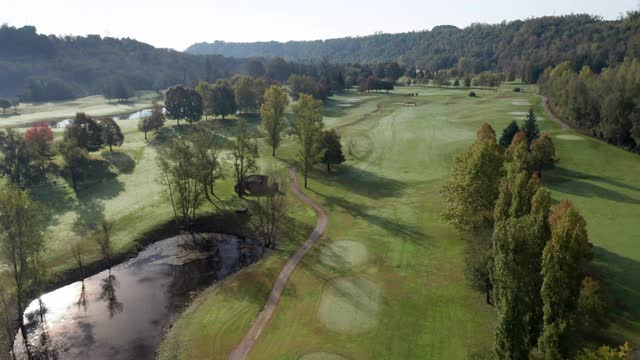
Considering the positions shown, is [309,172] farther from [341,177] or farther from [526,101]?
[526,101]

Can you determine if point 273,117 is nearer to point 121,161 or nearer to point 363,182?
point 363,182

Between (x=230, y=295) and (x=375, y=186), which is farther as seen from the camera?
(x=375, y=186)

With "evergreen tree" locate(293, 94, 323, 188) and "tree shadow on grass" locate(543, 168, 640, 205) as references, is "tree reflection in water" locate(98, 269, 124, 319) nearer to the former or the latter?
"evergreen tree" locate(293, 94, 323, 188)

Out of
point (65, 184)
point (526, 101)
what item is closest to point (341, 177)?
point (65, 184)

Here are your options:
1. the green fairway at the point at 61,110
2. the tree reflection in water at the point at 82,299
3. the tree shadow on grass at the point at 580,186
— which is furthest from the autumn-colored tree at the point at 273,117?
the green fairway at the point at 61,110

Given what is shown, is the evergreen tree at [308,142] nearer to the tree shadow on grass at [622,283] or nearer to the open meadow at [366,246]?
the open meadow at [366,246]

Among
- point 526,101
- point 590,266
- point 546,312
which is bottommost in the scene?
point 590,266
